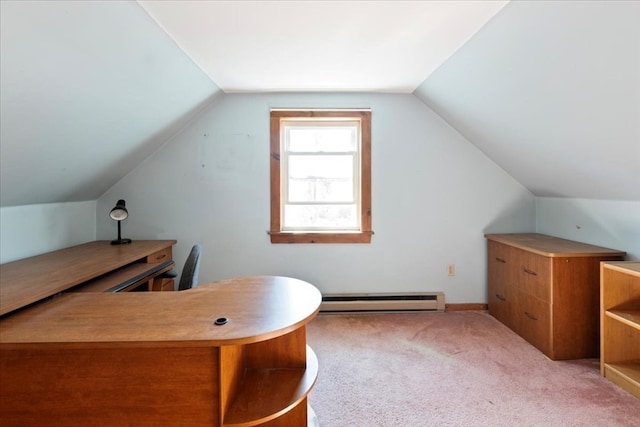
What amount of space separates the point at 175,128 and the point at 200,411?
2.59 meters

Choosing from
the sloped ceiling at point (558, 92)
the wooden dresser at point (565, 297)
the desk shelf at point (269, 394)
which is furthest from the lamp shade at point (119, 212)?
the wooden dresser at point (565, 297)

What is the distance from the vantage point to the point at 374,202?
10.3ft

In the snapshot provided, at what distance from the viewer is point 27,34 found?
1265 millimetres

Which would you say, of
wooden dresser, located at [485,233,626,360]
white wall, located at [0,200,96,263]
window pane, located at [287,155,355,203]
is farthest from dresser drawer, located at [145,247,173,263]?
wooden dresser, located at [485,233,626,360]

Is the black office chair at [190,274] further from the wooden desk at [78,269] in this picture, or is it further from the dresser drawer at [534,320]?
the dresser drawer at [534,320]

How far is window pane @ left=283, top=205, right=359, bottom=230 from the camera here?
322cm

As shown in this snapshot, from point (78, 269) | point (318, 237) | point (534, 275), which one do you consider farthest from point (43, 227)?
point (534, 275)

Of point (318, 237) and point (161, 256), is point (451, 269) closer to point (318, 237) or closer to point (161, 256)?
point (318, 237)

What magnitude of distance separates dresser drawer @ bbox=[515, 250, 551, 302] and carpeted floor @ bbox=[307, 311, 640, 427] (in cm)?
46

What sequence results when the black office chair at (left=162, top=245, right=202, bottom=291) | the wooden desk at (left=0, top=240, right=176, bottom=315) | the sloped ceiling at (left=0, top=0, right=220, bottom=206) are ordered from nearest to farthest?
the sloped ceiling at (left=0, top=0, right=220, bottom=206) < the wooden desk at (left=0, top=240, right=176, bottom=315) < the black office chair at (left=162, top=245, right=202, bottom=291)

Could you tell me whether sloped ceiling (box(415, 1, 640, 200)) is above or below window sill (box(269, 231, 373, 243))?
above

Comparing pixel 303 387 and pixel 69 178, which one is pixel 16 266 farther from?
pixel 303 387

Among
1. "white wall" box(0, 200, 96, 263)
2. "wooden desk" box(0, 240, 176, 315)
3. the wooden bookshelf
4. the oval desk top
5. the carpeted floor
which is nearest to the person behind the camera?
the oval desk top

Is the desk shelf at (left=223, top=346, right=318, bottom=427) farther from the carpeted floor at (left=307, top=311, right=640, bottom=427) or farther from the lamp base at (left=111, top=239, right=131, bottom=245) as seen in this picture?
the lamp base at (left=111, top=239, right=131, bottom=245)
